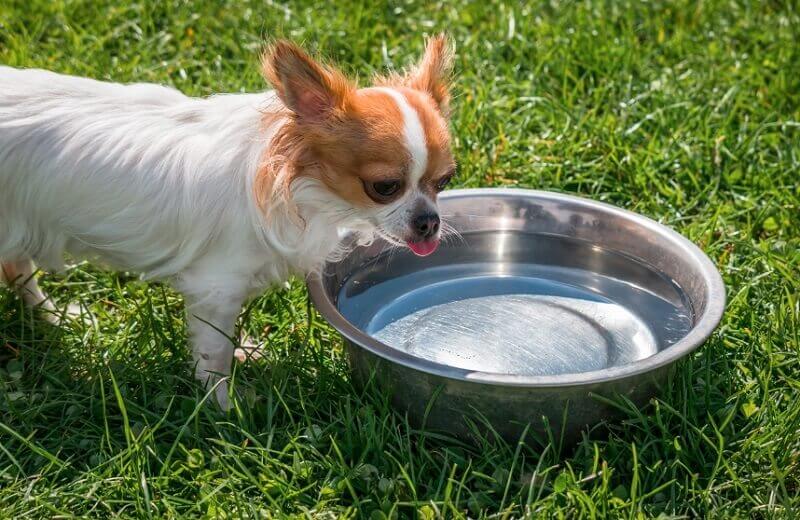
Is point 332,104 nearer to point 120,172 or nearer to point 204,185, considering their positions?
point 204,185

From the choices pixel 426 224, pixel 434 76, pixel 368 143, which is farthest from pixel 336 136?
pixel 434 76

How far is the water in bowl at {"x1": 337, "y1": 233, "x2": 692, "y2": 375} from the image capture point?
3.40 meters

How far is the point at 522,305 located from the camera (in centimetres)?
368

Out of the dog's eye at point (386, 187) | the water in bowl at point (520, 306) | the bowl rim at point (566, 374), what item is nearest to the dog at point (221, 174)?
the dog's eye at point (386, 187)

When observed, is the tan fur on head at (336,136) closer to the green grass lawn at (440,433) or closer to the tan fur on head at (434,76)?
the tan fur on head at (434,76)

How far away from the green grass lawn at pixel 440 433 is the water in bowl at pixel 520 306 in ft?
0.72

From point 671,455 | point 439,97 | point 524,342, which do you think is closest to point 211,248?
point 439,97

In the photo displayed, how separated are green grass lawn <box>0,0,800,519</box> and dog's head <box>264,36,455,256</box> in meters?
0.59

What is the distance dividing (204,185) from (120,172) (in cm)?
27

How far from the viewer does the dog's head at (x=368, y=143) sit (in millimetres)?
2914

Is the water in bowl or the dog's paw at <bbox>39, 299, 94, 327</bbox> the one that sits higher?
the water in bowl

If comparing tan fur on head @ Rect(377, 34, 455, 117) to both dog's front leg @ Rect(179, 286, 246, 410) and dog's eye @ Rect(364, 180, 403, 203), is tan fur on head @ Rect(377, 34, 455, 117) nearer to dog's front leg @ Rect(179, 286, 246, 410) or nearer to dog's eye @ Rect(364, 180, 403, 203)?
dog's eye @ Rect(364, 180, 403, 203)

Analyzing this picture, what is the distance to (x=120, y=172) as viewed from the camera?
10.2 ft

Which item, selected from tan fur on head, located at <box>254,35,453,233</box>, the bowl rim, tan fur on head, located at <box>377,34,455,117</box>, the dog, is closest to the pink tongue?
the dog
